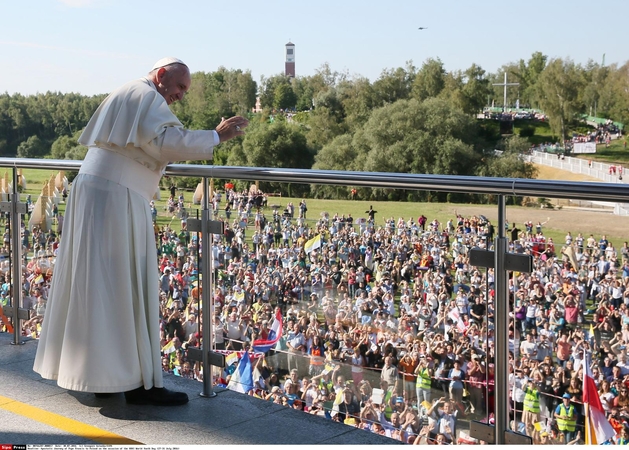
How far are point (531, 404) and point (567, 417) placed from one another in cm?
17

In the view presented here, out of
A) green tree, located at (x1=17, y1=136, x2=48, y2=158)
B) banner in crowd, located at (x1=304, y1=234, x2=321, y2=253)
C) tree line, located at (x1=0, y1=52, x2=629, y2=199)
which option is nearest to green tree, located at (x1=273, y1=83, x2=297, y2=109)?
tree line, located at (x1=0, y1=52, x2=629, y2=199)

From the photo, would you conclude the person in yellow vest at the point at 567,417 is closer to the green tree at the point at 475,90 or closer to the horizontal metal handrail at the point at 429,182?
the horizontal metal handrail at the point at 429,182

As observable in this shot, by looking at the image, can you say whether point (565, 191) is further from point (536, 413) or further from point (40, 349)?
point (40, 349)

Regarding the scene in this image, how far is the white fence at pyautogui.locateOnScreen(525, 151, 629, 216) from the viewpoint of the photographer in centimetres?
8619

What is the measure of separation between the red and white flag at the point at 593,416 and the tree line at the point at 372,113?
70352mm

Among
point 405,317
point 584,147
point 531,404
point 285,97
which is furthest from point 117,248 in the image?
point 285,97

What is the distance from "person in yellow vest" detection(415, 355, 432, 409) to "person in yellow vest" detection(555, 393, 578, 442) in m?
0.52

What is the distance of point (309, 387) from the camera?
3822 mm

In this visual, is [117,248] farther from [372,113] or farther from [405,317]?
[372,113]

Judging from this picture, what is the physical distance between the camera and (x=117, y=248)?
382cm

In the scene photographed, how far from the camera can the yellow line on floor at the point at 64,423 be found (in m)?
3.57

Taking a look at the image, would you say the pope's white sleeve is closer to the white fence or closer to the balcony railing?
the balcony railing

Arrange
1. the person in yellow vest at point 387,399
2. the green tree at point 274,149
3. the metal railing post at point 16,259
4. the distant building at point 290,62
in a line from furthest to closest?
the distant building at point 290,62
the green tree at point 274,149
the metal railing post at point 16,259
the person in yellow vest at point 387,399

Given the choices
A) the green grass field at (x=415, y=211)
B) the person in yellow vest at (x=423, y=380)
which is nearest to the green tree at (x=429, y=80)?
the green grass field at (x=415, y=211)
